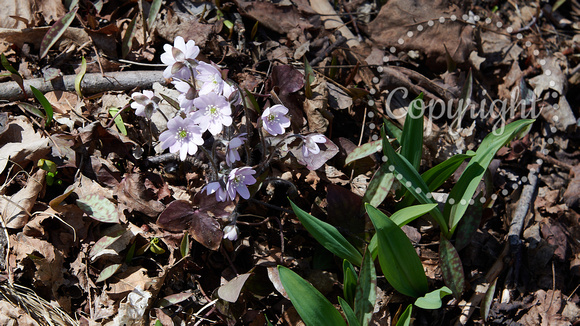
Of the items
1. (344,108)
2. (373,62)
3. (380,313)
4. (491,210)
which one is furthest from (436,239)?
(373,62)

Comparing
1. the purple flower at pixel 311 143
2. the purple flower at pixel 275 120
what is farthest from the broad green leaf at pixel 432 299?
the purple flower at pixel 275 120

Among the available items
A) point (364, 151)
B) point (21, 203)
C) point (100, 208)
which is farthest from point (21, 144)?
point (364, 151)

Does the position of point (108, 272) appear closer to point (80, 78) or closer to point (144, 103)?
point (144, 103)

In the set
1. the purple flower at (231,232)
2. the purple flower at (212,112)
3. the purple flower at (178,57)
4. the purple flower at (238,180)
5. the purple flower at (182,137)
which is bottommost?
the purple flower at (231,232)

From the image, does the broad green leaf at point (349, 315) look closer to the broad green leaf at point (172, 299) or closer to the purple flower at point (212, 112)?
the broad green leaf at point (172, 299)

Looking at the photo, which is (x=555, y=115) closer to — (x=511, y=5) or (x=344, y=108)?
(x=511, y=5)
